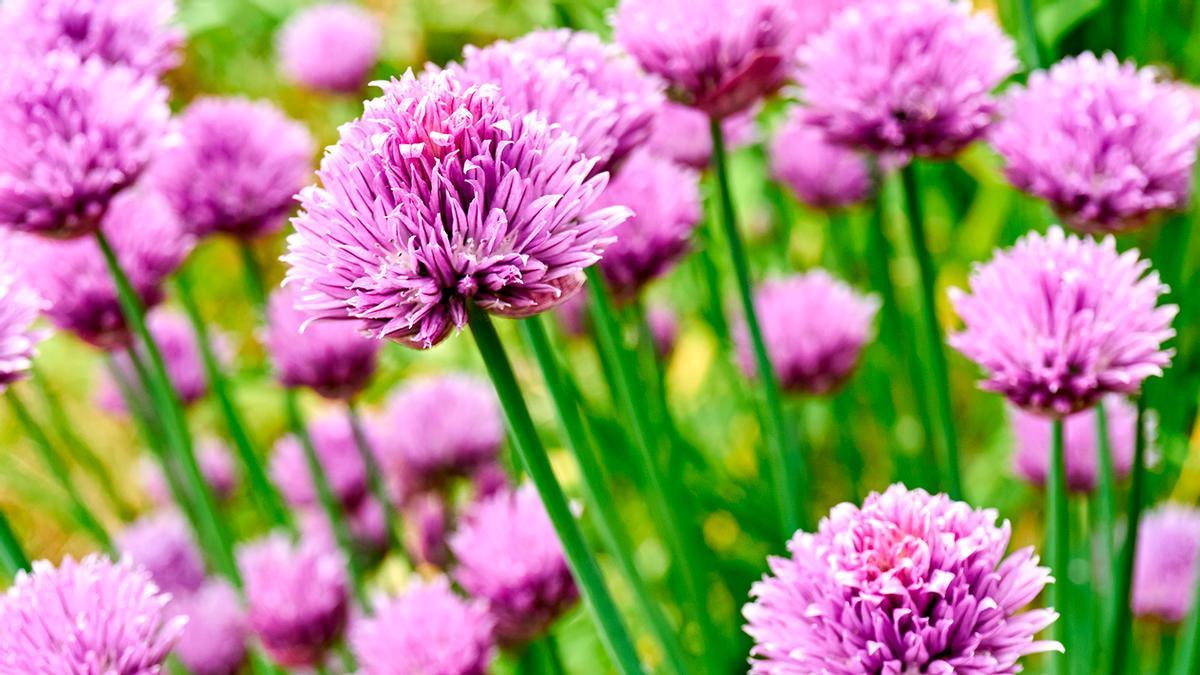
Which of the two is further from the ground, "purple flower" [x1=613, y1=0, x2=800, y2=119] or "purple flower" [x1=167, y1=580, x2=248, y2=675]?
"purple flower" [x1=613, y1=0, x2=800, y2=119]

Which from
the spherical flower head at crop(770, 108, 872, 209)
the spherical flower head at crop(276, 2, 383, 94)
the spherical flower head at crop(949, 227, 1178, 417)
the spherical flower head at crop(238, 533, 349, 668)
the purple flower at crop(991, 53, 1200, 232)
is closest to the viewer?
the spherical flower head at crop(949, 227, 1178, 417)

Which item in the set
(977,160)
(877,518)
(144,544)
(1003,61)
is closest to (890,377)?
(977,160)

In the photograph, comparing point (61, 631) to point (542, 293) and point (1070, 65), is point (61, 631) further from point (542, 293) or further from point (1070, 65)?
point (1070, 65)

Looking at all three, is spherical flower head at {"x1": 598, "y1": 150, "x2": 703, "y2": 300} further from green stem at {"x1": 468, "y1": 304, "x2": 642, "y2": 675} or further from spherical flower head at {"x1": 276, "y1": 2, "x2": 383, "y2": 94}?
spherical flower head at {"x1": 276, "y1": 2, "x2": 383, "y2": 94}

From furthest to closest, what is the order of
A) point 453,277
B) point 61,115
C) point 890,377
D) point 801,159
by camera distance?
1. point 890,377
2. point 801,159
3. point 61,115
4. point 453,277

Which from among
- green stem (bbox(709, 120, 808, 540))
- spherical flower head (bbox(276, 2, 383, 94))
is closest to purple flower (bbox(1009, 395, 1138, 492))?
green stem (bbox(709, 120, 808, 540))

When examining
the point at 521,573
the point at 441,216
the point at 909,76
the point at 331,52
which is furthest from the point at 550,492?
the point at 331,52
